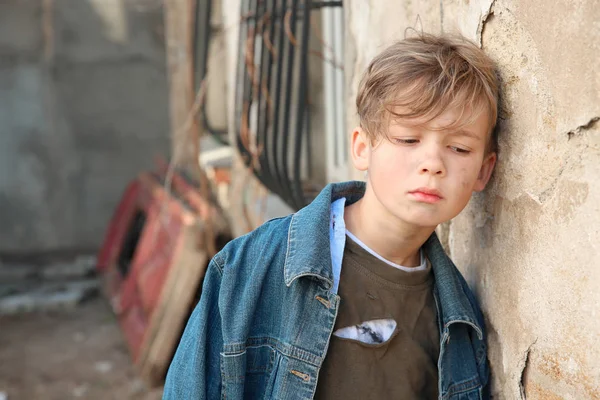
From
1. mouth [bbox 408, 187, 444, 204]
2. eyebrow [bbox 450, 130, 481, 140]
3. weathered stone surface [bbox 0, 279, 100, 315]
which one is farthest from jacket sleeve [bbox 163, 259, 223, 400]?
weathered stone surface [bbox 0, 279, 100, 315]

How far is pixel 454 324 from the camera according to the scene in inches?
60.1

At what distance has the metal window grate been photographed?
2443 mm

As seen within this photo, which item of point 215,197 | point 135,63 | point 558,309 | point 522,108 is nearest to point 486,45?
point 522,108

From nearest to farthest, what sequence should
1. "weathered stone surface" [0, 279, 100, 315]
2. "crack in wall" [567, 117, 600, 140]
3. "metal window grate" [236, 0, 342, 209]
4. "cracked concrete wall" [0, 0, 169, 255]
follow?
1. "crack in wall" [567, 117, 600, 140]
2. "metal window grate" [236, 0, 342, 209]
3. "weathered stone surface" [0, 279, 100, 315]
4. "cracked concrete wall" [0, 0, 169, 255]

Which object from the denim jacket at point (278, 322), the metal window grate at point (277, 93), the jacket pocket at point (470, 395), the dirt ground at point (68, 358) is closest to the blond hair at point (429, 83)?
the denim jacket at point (278, 322)

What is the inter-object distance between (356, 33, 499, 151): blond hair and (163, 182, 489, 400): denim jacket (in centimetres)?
26

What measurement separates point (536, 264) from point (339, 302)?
0.39 metres

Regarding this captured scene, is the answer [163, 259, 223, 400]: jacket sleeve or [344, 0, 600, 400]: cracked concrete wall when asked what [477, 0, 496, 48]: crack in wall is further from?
[163, 259, 223, 400]: jacket sleeve

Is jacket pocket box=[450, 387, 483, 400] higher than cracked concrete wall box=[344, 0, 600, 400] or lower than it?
lower

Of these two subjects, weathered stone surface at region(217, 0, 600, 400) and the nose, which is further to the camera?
the nose

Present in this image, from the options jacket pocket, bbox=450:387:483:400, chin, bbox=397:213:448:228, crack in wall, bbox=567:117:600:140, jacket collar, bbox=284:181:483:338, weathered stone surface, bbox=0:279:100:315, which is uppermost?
crack in wall, bbox=567:117:600:140

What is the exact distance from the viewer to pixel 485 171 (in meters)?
1.49

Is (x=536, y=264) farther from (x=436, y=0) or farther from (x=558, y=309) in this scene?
(x=436, y=0)

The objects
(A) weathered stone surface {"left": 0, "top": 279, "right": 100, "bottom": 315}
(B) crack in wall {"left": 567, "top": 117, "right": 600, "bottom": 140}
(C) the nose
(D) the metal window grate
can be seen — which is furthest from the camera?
(A) weathered stone surface {"left": 0, "top": 279, "right": 100, "bottom": 315}
